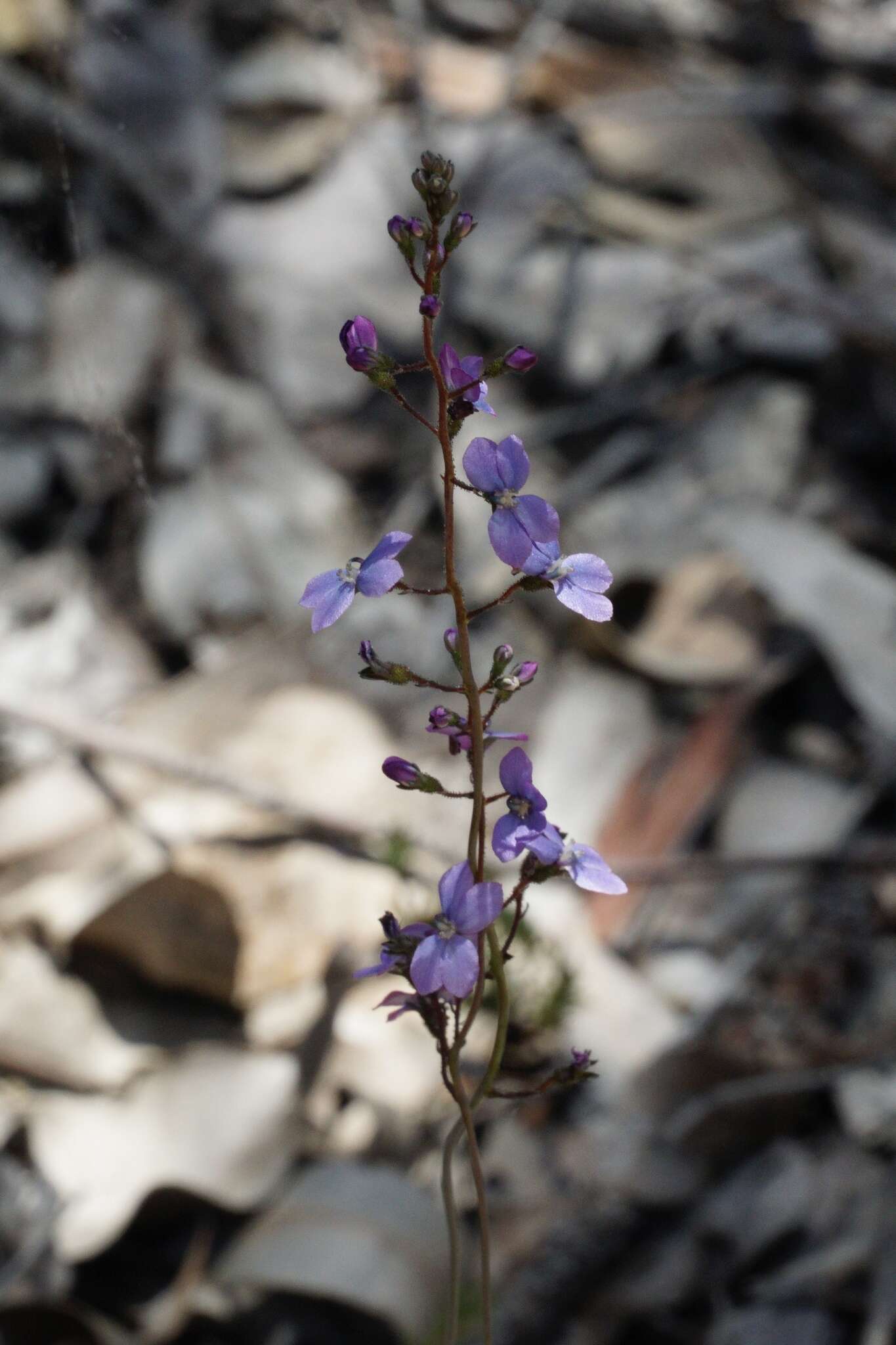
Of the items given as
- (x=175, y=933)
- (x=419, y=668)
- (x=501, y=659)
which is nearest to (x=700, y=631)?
(x=419, y=668)

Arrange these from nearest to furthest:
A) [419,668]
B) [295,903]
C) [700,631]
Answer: [295,903], [700,631], [419,668]

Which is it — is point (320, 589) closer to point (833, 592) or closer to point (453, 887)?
point (453, 887)

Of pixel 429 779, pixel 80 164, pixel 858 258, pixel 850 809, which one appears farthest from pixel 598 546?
pixel 429 779

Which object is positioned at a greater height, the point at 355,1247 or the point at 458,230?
the point at 458,230

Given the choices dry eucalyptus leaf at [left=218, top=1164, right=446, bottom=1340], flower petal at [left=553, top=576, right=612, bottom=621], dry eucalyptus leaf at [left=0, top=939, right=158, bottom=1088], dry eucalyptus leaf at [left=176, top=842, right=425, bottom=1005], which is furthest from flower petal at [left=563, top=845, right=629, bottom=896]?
dry eucalyptus leaf at [left=0, top=939, right=158, bottom=1088]

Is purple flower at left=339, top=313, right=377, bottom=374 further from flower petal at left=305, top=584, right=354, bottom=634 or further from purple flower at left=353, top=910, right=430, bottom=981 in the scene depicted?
purple flower at left=353, top=910, right=430, bottom=981

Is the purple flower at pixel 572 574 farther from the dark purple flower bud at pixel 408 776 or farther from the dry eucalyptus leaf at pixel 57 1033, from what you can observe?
the dry eucalyptus leaf at pixel 57 1033

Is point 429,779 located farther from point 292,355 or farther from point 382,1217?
point 292,355

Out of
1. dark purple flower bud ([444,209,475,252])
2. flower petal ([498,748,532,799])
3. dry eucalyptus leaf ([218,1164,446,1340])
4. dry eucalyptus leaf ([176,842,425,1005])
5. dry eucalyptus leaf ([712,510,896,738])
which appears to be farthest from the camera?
dry eucalyptus leaf ([712,510,896,738])
